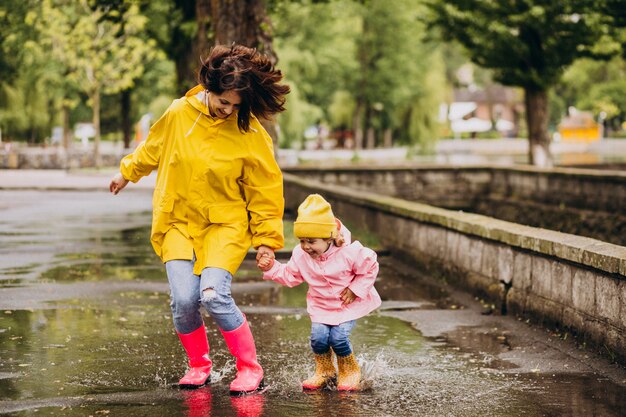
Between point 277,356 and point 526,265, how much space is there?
8.55 ft

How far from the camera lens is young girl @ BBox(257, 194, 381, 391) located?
20.9 feet

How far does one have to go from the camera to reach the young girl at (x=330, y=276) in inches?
251

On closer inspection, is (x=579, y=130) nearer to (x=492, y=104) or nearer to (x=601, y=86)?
(x=601, y=86)

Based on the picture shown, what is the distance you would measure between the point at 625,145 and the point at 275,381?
3267 inches

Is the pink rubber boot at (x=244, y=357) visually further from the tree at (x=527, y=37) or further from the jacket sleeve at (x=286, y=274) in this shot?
the tree at (x=527, y=37)

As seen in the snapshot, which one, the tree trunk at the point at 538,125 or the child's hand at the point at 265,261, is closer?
the child's hand at the point at 265,261

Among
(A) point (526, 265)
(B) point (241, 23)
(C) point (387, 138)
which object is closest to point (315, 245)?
(A) point (526, 265)

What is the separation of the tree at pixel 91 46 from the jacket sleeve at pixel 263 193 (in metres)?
35.6

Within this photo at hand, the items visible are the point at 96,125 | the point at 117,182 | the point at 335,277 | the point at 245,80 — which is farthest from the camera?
the point at 96,125

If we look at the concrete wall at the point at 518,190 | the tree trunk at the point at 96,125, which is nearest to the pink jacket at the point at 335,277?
the concrete wall at the point at 518,190

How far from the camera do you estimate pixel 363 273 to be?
6453 mm

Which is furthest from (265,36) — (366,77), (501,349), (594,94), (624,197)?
(594,94)

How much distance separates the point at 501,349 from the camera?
812cm

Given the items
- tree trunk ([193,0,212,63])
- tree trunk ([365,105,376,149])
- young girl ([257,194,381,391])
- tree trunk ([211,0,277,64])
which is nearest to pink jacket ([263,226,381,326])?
young girl ([257,194,381,391])
